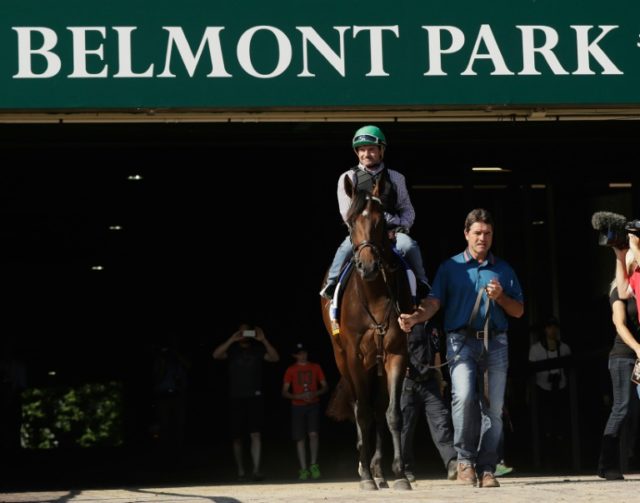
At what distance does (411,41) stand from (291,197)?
50.3ft

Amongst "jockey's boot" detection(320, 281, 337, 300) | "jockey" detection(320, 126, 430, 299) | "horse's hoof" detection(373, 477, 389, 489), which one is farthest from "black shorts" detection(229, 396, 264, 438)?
"horse's hoof" detection(373, 477, 389, 489)

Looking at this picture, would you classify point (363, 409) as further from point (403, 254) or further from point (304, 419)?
point (304, 419)

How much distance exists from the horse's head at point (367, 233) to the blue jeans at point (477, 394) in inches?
39.2

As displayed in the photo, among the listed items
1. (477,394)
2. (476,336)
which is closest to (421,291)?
(476,336)

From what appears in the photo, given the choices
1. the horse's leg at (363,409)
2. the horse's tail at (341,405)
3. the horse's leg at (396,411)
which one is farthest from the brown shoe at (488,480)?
the horse's tail at (341,405)

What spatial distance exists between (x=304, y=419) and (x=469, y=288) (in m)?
8.01

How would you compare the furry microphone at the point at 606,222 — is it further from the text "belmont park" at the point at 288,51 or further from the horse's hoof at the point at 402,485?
the horse's hoof at the point at 402,485

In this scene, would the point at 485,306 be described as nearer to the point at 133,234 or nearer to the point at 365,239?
the point at 365,239

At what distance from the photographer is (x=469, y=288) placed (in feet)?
37.2

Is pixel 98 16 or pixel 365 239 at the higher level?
pixel 98 16

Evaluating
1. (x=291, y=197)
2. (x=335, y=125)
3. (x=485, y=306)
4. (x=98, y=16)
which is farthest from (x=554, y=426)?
(x=291, y=197)

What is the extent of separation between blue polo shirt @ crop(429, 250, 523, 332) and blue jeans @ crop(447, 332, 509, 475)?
0.46 ft

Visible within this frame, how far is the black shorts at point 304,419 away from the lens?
1873 centimetres

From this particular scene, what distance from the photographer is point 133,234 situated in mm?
35250
